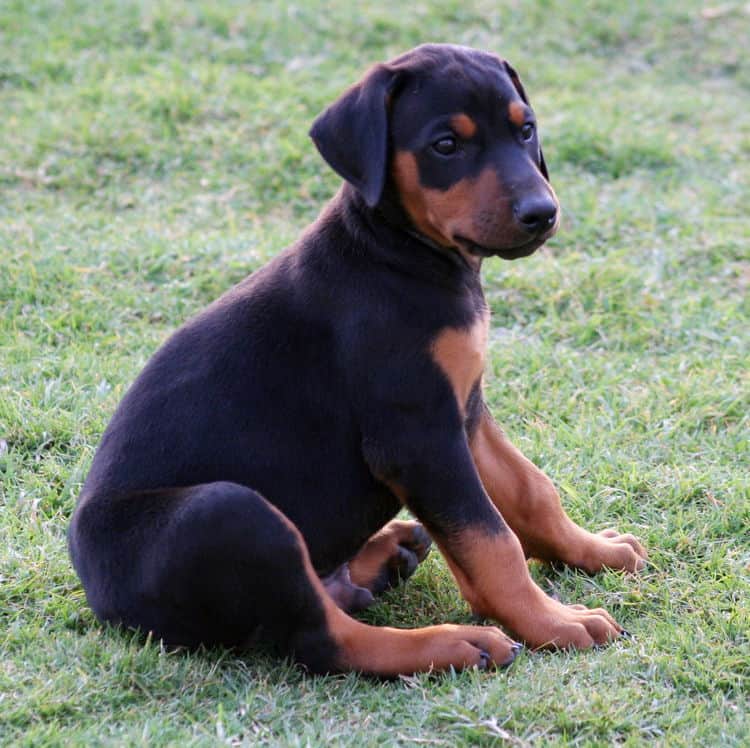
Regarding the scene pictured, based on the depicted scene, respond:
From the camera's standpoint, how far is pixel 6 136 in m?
9.55

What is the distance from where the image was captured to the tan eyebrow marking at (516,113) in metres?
4.34

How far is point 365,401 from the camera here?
4.29m

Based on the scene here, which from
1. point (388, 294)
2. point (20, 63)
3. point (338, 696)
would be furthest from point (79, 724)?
point (20, 63)

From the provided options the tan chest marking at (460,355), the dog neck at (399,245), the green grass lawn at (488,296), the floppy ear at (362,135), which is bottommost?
the green grass lawn at (488,296)

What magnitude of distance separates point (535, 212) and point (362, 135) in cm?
65

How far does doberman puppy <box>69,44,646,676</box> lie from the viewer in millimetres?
4176

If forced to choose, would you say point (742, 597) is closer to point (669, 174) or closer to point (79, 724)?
point (79, 724)

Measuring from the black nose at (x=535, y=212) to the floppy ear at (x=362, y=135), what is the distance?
476 mm

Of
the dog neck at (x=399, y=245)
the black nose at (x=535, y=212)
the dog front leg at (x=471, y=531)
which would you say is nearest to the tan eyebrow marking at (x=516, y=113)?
the black nose at (x=535, y=212)

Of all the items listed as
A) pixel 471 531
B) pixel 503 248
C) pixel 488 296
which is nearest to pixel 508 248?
pixel 503 248

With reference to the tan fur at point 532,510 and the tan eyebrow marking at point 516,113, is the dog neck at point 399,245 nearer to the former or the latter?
the tan eyebrow marking at point 516,113

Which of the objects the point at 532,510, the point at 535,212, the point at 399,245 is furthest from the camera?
the point at 532,510

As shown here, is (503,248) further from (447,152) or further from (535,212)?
(447,152)

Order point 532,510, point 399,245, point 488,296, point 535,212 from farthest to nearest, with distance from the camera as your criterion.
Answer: point 488,296 → point 532,510 → point 399,245 → point 535,212
